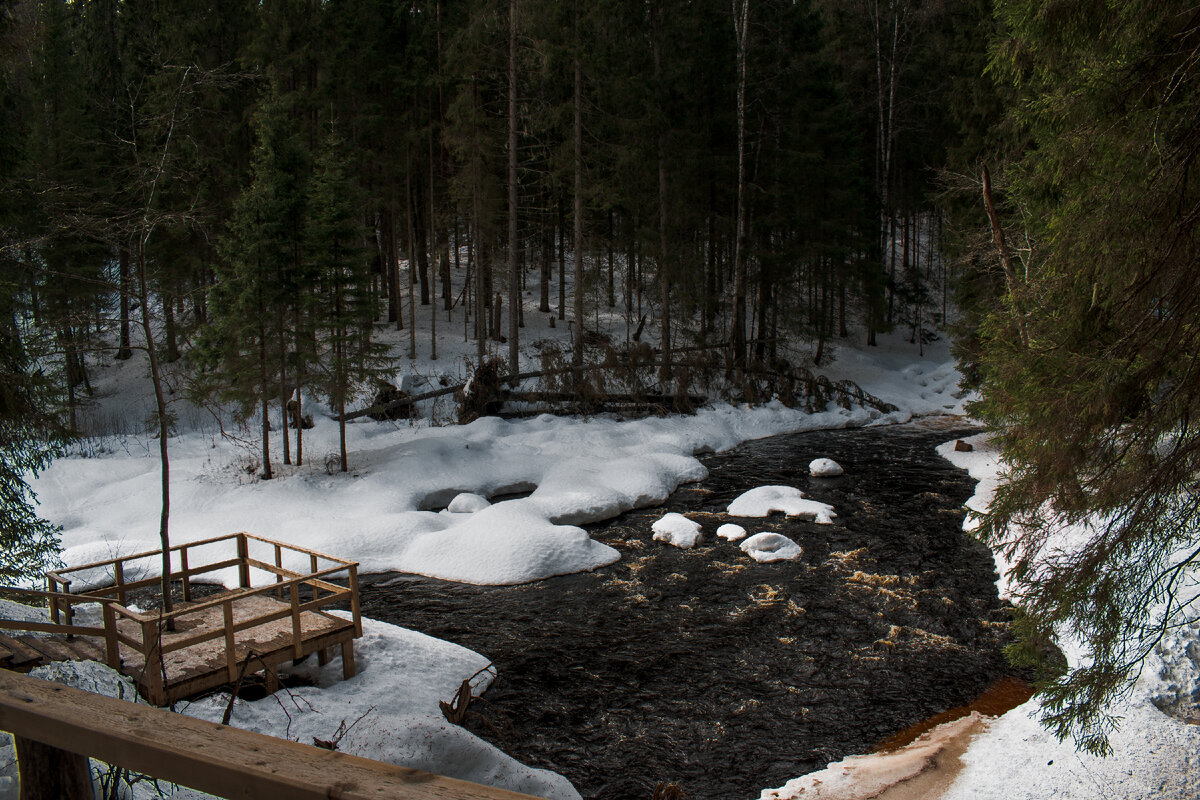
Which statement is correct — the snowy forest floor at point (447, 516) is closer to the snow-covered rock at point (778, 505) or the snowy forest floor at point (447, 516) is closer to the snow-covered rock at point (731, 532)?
the snow-covered rock at point (778, 505)

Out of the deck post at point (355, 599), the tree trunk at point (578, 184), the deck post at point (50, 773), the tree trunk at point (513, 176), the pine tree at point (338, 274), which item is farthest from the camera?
the tree trunk at point (578, 184)

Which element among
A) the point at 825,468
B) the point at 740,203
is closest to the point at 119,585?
the point at 825,468

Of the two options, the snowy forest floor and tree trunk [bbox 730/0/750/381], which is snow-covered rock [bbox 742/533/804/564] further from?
tree trunk [bbox 730/0/750/381]

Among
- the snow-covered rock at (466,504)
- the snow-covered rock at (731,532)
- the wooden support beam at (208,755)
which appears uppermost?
the wooden support beam at (208,755)

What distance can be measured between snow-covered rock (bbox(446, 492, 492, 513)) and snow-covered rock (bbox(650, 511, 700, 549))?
13.0 feet

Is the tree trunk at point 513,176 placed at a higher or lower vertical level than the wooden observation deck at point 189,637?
higher

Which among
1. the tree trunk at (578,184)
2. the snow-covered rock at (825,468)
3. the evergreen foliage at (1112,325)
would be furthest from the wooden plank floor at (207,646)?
the tree trunk at (578,184)

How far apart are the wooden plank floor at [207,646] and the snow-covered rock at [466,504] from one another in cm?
688

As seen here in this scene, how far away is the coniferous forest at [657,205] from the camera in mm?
6625

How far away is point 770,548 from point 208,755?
527 inches

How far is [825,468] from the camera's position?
784 inches

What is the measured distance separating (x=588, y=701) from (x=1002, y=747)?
4679 millimetres

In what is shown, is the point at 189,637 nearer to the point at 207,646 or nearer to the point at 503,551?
the point at 207,646

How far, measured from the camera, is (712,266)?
32.8 metres
